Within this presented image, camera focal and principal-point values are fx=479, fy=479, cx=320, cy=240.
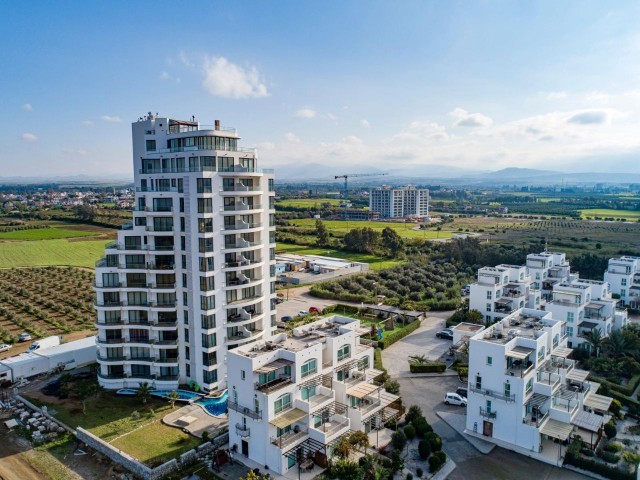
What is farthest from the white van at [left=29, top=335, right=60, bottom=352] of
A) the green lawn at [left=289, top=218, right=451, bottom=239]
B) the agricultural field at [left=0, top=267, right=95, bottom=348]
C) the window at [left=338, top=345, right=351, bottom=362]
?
the green lawn at [left=289, top=218, right=451, bottom=239]

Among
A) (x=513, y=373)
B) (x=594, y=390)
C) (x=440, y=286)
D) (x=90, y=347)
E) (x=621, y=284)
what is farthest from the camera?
(x=440, y=286)

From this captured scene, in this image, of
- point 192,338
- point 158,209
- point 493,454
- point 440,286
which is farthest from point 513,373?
point 440,286

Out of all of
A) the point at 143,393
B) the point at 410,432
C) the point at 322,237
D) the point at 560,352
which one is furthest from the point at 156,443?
the point at 322,237

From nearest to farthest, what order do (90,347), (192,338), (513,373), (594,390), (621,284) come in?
(513,373) < (594,390) < (192,338) < (90,347) < (621,284)

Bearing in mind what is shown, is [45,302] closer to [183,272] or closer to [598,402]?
[183,272]

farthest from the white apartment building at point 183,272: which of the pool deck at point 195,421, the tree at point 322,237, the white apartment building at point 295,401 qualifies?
the tree at point 322,237

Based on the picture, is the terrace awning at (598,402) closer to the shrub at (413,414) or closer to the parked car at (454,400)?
the parked car at (454,400)

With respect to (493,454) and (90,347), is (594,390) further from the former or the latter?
(90,347)
